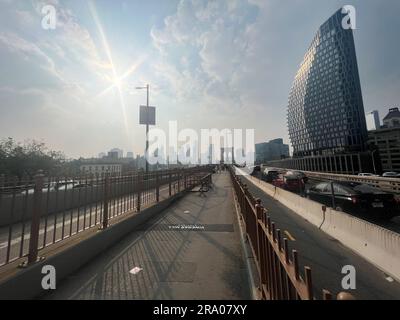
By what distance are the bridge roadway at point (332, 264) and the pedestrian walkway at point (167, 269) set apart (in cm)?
153

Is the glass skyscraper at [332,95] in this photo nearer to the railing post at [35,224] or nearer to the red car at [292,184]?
the red car at [292,184]

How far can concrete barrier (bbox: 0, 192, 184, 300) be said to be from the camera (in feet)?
11.3

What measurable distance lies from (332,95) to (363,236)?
11599 centimetres

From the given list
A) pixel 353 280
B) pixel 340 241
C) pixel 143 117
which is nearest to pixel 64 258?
pixel 353 280

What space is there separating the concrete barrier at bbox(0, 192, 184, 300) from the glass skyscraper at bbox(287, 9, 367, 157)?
104557 millimetres

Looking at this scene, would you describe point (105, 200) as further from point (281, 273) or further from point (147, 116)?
point (147, 116)

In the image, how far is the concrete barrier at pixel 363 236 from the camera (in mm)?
4789

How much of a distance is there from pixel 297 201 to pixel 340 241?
474cm

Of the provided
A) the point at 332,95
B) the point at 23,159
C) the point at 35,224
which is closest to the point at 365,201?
the point at 35,224

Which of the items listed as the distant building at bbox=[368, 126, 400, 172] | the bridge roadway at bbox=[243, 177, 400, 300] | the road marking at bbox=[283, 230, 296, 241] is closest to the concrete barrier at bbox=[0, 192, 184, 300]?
the bridge roadway at bbox=[243, 177, 400, 300]

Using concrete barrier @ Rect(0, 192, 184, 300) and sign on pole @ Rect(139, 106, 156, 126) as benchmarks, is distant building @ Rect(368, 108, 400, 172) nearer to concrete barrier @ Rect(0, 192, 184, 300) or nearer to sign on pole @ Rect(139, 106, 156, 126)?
sign on pole @ Rect(139, 106, 156, 126)

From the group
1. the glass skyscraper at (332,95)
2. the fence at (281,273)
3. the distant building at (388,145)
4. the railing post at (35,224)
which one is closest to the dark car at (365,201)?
the fence at (281,273)

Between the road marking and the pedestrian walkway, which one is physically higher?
the pedestrian walkway
